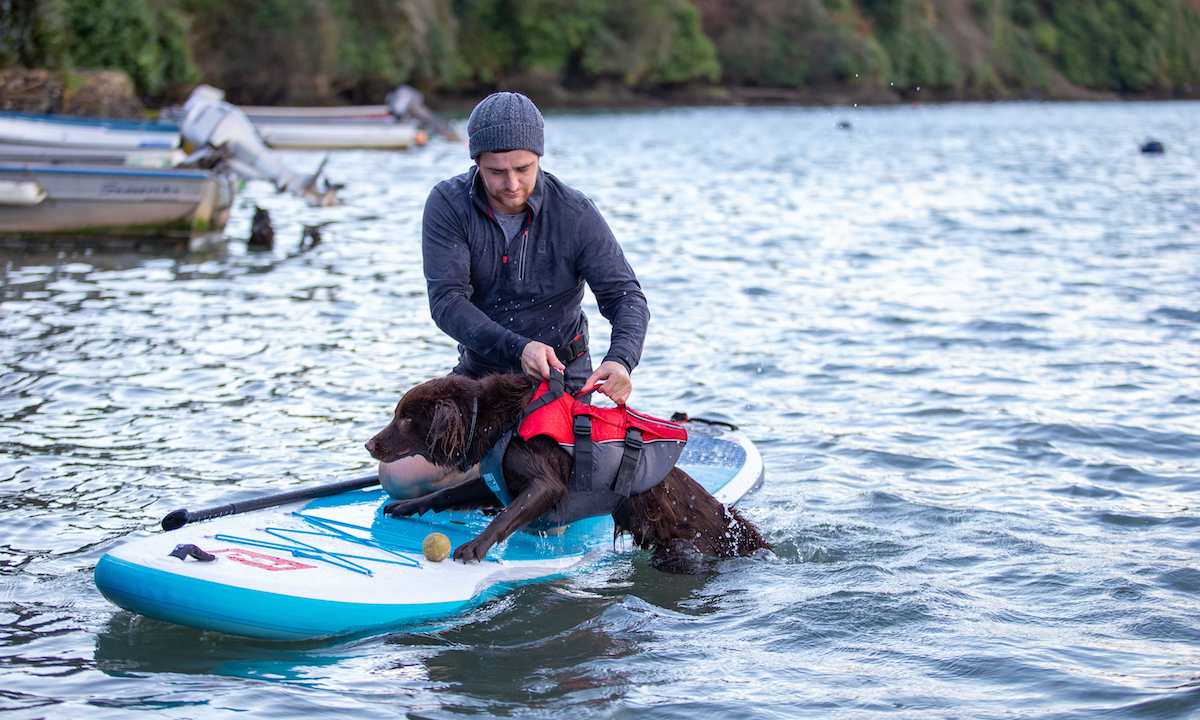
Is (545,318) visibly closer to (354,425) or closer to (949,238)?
(354,425)

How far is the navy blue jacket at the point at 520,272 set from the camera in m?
4.63

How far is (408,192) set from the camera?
72.8 ft

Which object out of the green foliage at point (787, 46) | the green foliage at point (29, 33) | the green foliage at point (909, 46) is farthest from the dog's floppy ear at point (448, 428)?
the green foliage at point (909, 46)

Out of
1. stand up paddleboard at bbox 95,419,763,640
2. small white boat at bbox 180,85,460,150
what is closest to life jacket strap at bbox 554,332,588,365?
stand up paddleboard at bbox 95,419,763,640

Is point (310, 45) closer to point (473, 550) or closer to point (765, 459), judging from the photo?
point (765, 459)

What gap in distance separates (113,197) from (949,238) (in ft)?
40.4

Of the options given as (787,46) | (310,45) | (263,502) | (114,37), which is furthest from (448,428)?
(787,46)

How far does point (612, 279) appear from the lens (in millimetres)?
4809

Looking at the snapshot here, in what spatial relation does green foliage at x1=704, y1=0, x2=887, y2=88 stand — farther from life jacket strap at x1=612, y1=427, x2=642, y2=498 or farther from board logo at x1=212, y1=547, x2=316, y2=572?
board logo at x1=212, y1=547, x2=316, y2=572

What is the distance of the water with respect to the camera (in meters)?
4.17

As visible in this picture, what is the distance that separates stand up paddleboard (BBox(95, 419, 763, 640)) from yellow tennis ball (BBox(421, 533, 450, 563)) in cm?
4

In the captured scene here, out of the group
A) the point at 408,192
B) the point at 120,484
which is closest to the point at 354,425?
the point at 120,484

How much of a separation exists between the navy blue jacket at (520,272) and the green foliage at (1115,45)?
4739 inches

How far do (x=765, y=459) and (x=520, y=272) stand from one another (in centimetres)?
302
